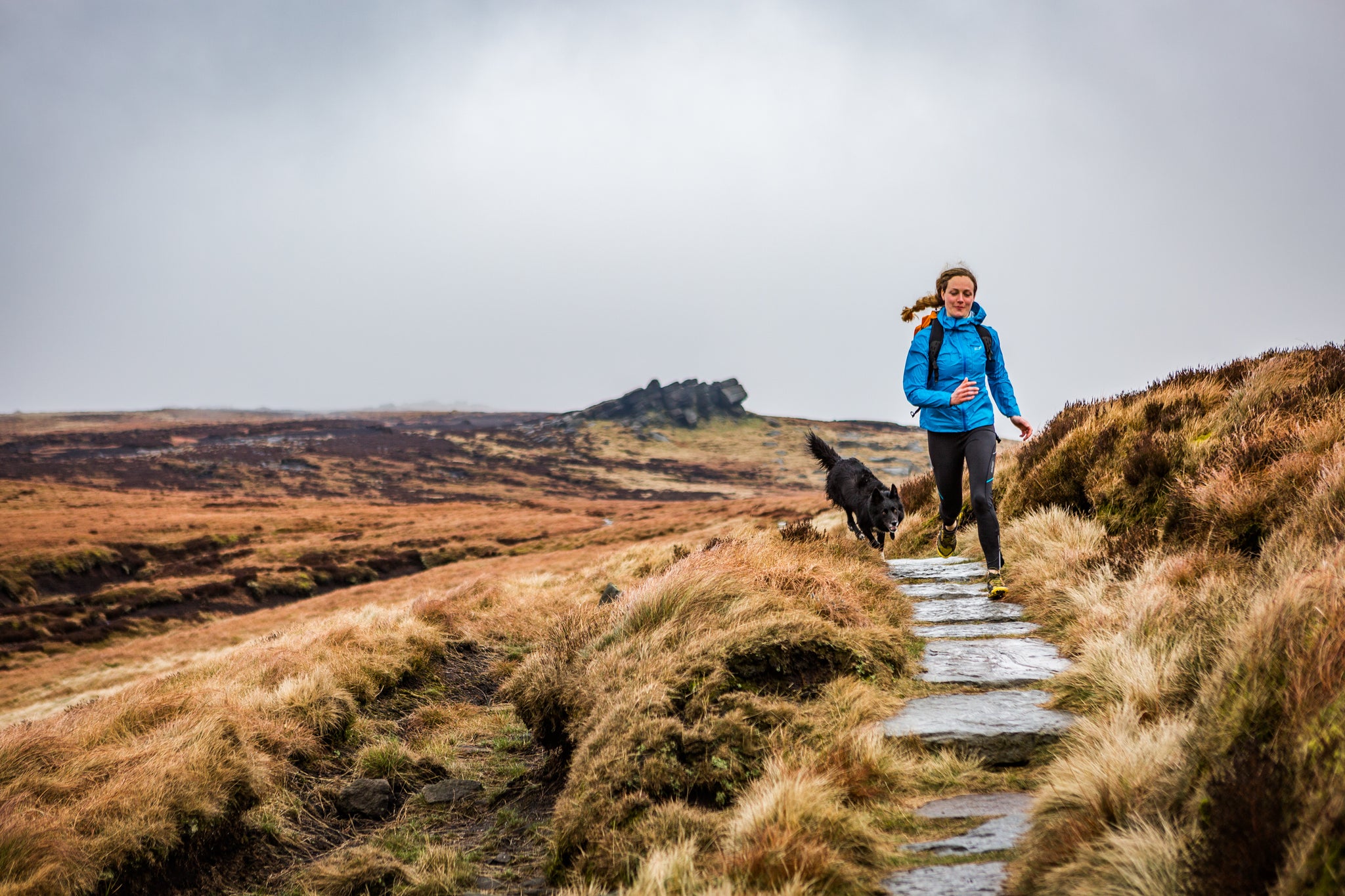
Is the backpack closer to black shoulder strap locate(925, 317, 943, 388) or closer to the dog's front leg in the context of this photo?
black shoulder strap locate(925, 317, 943, 388)

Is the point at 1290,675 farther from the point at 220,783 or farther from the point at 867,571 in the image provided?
the point at 220,783

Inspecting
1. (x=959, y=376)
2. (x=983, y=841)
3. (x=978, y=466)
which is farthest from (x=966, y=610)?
(x=983, y=841)

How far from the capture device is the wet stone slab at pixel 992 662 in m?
4.78

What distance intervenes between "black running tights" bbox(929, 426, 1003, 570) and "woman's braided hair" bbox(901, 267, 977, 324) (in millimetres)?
1311

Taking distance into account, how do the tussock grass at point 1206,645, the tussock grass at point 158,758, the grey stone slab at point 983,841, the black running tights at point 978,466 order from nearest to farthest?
the tussock grass at point 1206,645 < the grey stone slab at point 983,841 < the tussock grass at point 158,758 < the black running tights at point 978,466

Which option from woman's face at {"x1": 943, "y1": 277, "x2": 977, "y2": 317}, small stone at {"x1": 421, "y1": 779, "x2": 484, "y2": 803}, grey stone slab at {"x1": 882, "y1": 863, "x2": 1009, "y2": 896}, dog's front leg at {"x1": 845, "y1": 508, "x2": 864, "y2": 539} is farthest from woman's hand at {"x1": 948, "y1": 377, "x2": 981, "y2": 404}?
small stone at {"x1": 421, "y1": 779, "x2": 484, "y2": 803}

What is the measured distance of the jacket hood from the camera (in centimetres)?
700

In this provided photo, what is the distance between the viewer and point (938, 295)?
7180 millimetres

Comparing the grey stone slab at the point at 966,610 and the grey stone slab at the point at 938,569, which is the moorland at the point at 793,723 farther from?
the grey stone slab at the point at 938,569

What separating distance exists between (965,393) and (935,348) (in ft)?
2.08

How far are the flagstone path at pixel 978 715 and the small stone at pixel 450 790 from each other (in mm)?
3631

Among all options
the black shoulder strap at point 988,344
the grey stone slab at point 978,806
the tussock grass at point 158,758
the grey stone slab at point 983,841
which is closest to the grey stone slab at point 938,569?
the black shoulder strap at point 988,344

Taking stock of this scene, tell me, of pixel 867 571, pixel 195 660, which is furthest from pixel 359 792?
pixel 195 660

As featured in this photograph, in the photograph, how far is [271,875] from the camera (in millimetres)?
4969
